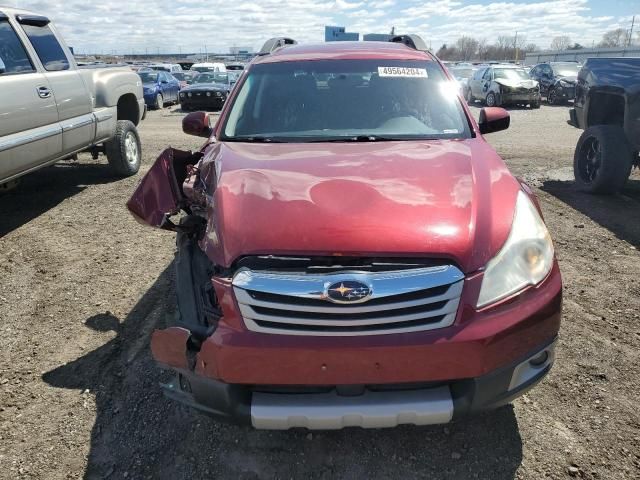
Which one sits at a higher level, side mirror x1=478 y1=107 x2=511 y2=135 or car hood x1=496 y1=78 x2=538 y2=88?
side mirror x1=478 y1=107 x2=511 y2=135

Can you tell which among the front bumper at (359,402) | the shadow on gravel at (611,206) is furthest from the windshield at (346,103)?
the shadow on gravel at (611,206)

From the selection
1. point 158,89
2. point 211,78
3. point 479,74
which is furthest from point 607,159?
point 211,78

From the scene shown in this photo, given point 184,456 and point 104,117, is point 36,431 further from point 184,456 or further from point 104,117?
point 104,117

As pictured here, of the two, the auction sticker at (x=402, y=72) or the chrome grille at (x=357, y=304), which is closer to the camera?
the chrome grille at (x=357, y=304)

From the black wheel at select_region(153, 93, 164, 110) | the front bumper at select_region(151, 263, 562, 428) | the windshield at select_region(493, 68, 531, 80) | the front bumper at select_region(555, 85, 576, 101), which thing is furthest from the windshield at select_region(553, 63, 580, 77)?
the front bumper at select_region(151, 263, 562, 428)

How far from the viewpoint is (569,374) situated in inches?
117

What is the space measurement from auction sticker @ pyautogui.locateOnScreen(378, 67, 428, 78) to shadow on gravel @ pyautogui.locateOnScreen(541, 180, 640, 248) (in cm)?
281

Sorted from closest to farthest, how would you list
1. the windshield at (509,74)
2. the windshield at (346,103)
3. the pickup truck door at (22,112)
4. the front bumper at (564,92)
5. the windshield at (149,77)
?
the windshield at (346,103), the pickup truck door at (22,112), the windshield at (509,74), the windshield at (149,77), the front bumper at (564,92)

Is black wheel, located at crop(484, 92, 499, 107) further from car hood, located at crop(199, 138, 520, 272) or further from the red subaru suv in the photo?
the red subaru suv

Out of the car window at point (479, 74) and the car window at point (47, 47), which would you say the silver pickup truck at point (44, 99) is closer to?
the car window at point (47, 47)

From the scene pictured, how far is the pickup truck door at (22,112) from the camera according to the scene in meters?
4.64

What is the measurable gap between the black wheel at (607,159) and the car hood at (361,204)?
4.21 meters

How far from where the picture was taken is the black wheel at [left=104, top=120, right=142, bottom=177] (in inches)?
280

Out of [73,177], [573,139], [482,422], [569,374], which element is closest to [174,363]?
[482,422]
